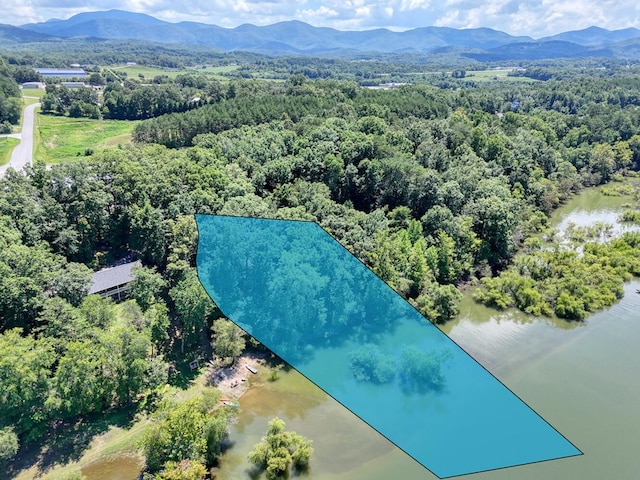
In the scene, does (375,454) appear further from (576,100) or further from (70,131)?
(576,100)

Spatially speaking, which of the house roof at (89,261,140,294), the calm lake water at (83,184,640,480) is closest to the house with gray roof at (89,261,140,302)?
the house roof at (89,261,140,294)

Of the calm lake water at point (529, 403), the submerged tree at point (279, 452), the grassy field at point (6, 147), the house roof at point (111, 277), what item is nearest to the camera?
the submerged tree at point (279, 452)

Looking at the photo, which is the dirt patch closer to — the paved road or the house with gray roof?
the house with gray roof

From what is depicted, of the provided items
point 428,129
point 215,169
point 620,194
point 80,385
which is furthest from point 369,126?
point 80,385

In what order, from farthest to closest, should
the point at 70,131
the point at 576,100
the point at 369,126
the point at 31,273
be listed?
the point at 576,100, the point at 70,131, the point at 369,126, the point at 31,273

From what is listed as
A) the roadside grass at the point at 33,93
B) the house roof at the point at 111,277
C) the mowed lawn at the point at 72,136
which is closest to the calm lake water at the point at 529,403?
the house roof at the point at 111,277

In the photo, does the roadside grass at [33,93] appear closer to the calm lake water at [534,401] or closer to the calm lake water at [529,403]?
the calm lake water at [529,403]
